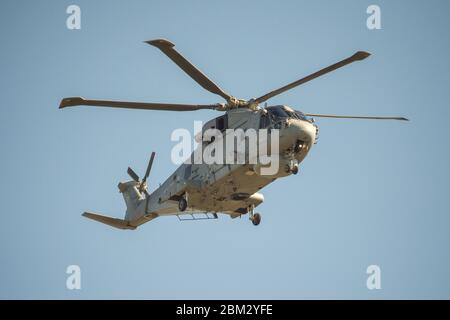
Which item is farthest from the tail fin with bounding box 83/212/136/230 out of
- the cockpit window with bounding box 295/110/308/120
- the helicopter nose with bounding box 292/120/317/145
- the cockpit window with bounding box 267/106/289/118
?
the helicopter nose with bounding box 292/120/317/145

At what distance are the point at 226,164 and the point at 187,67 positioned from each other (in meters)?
5.01

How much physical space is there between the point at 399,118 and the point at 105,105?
501 inches

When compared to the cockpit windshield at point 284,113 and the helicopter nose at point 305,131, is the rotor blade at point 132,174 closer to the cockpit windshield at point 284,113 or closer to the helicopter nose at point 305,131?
the cockpit windshield at point 284,113

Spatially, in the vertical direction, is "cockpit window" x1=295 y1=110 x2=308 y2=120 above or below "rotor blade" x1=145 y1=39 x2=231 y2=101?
below

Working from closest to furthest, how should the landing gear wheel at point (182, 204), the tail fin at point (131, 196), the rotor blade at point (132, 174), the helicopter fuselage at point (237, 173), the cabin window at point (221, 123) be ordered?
the helicopter fuselage at point (237, 173)
the cabin window at point (221, 123)
the landing gear wheel at point (182, 204)
the tail fin at point (131, 196)
the rotor blade at point (132, 174)

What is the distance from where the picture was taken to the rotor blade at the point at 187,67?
2591cm

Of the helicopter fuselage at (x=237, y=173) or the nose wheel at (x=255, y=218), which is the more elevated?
the helicopter fuselage at (x=237, y=173)

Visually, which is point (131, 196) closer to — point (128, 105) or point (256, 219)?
point (256, 219)

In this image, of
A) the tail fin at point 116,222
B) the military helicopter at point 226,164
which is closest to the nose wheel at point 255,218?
the military helicopter at point 226,164

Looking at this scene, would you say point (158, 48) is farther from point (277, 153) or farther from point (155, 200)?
point (155, 200)

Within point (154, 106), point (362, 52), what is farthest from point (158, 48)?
point (362, 52)

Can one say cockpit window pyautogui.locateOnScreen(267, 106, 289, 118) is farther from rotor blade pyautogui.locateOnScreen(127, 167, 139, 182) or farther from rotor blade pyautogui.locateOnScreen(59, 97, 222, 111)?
rotor blade pyautogui.locateOnScreen(127, 167, 139, 182)

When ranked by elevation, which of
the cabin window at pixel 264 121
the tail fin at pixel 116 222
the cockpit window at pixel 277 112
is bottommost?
the tail fin at pixel 116 222

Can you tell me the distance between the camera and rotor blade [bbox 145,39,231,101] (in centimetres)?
2591
